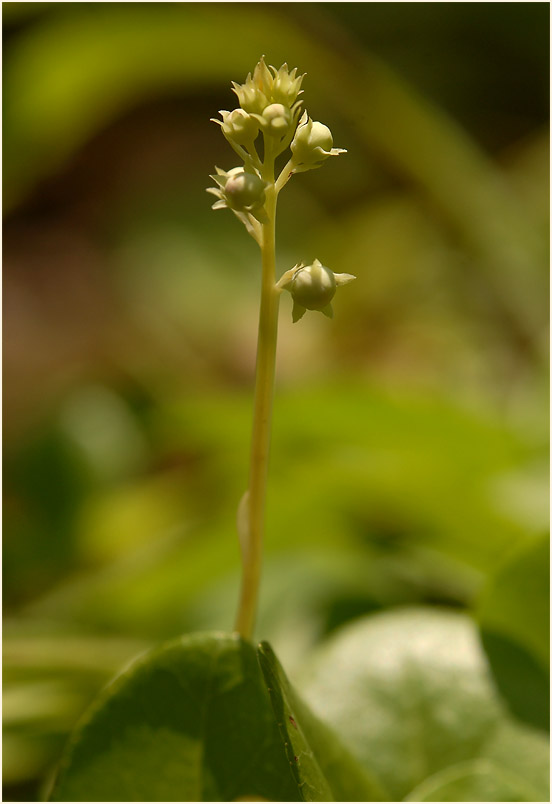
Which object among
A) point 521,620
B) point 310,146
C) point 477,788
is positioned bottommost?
point 477,788

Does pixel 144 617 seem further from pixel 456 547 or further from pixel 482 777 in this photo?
pixel 482 777

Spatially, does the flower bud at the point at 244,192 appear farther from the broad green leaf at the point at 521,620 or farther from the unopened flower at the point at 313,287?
the broad green leaf at the point at 521,620

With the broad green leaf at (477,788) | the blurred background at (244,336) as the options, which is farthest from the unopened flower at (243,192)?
the blurred background at (244,336)

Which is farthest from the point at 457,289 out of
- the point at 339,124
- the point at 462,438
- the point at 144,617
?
the point at 144,617

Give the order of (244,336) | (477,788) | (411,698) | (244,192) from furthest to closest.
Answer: (244,336)
(411,698)
(477,788)
(244,192)

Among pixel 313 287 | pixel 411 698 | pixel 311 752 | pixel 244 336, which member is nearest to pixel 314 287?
pixel 313 287

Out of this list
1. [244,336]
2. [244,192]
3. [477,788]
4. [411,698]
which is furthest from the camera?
[244,336]

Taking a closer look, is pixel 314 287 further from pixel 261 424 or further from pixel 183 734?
pixel 183 734
